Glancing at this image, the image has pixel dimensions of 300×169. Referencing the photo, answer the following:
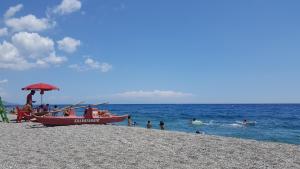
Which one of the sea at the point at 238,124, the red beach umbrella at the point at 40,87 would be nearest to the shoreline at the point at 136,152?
the red beach umbrella at the point at 40,87

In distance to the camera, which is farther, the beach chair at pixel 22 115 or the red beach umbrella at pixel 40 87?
the beach chair at pixel 22 115

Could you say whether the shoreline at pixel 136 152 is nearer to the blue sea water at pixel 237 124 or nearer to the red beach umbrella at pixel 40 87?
the red beach umbrella at pixel 40 87

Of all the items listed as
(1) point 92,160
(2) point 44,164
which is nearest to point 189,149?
(1) point 92,160

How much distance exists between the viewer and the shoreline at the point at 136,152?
10266mm

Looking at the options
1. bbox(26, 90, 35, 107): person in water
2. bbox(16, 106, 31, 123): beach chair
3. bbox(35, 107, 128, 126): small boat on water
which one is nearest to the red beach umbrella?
bbox(26, 90, 35, 107): person in water

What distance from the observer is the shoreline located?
33.7ft

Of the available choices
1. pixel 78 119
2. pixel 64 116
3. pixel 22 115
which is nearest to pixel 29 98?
pixel 22 115

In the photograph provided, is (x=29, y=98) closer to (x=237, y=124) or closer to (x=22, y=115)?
(x=22, y=115)

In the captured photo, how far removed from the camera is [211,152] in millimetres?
11953

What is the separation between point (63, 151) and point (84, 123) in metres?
8.60

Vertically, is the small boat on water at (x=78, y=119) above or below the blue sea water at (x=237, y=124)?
above

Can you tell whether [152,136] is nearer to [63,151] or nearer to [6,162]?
[63,151]

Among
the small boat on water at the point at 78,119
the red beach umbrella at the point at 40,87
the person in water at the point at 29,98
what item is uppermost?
the red beach umbrella at the point at 40,87

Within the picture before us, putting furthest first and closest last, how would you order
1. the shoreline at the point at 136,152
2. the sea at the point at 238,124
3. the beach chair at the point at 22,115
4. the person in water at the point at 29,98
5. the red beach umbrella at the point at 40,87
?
the sea at the point at 238,124 < the person in water at the point at 29,98 < the beach chair at the point at 22,115 < the red beach umbrella at the point at 40,87 < the shoreline at the point at 136,152
